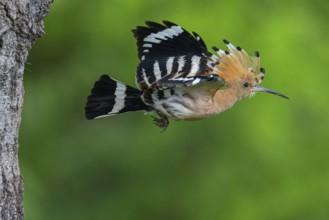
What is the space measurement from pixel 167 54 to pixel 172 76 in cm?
27

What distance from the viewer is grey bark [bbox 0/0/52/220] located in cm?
302

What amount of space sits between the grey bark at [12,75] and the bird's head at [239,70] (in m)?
0.88

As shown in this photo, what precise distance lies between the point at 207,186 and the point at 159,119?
2.03 metres

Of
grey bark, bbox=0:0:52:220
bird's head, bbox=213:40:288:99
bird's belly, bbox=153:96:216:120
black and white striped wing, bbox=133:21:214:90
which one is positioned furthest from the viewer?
bird's head, bbox=213:40:288:99

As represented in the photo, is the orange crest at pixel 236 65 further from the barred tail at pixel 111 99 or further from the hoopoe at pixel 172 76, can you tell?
the barred tail at pixel 111 99

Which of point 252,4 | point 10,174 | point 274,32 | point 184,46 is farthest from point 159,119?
point 252,4

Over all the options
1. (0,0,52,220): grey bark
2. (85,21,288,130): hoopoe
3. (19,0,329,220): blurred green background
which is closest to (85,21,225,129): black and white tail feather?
(85,21,288,130): hoopoe

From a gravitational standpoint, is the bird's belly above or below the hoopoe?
below

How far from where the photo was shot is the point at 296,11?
5691mm

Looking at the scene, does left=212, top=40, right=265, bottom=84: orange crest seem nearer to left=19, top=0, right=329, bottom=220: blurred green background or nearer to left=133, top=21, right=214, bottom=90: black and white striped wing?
left=133, top=21, right=214, bottom=90: black and white striped wing

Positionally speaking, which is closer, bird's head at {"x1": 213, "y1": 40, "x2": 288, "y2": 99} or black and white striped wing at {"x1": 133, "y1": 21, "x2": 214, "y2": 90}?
black and white striped wing at {"x1": 133, "y1": 21, "x2": 214, "y2": 90}

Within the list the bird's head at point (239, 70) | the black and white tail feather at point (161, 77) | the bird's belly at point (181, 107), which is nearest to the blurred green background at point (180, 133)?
the bird's head at point (239, 70)

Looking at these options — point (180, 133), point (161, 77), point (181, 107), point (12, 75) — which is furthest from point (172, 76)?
point (180, 133)

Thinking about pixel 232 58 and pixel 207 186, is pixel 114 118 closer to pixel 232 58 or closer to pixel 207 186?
pixel 207 186
